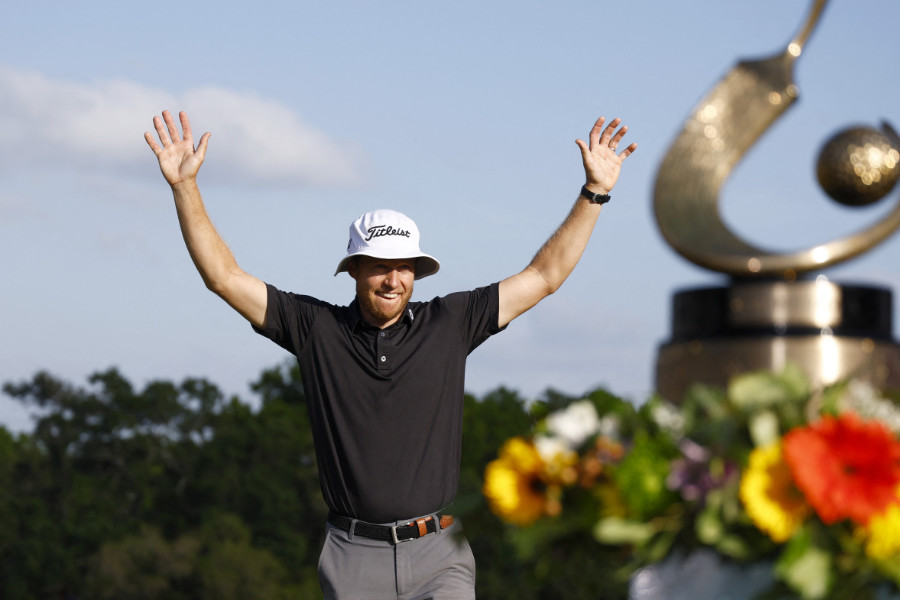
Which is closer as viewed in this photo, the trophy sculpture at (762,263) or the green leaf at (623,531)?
the green leaf at (623,531)

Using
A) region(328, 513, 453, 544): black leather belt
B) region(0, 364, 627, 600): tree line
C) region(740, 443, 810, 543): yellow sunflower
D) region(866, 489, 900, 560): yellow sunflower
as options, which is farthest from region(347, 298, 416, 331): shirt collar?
region(0, 364, 627, 600): tree line

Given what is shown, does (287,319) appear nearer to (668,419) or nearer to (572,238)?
(572,238)

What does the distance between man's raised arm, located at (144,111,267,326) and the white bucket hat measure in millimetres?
396

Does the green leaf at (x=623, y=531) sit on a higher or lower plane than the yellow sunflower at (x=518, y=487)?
lower

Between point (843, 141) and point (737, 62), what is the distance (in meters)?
0.41

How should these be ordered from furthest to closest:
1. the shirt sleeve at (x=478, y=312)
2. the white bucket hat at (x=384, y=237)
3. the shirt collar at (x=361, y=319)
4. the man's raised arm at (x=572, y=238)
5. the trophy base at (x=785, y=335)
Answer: the shirt sleeve at (x=478, y=312)
the shirt collar at (x=361, y=319)
the white bucket hat at (x=384, y=237)
the man's raised arm at (x=572, y=238)
the trophy base at (x=785, y=335)

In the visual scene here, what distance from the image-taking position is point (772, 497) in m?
2.81

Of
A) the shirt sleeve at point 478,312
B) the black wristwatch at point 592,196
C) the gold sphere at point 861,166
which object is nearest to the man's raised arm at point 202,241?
the shirt sleeve at point 478,312

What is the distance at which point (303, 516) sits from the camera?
5175 centimetres

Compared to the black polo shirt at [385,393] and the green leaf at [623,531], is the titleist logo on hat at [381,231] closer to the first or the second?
the black polo shirt at [385,393]

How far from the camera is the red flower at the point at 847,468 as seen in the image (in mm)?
2701

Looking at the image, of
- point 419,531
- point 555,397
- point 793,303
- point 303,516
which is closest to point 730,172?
point 793,303

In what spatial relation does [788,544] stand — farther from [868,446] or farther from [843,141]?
[843,141]

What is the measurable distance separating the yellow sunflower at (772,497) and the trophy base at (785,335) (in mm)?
923
